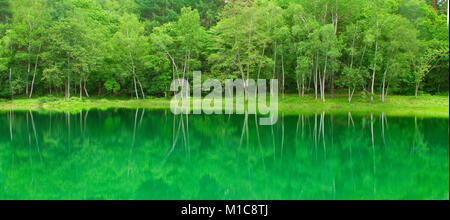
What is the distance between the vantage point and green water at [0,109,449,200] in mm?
8055

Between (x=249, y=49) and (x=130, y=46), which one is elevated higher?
(x=130, y=46)

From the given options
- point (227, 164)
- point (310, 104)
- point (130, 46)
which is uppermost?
point (130, 46)

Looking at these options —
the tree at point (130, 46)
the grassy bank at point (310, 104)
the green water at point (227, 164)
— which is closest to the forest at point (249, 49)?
the tree at point (130, 46)

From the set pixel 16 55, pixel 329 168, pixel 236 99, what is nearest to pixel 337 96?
pixel 236 99

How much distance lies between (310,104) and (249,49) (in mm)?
9113

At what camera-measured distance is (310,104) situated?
34.7 meters

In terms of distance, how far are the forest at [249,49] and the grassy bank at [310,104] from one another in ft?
4.78

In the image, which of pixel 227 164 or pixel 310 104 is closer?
pixel 227 164

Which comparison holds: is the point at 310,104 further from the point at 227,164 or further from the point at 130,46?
the point at 227,164

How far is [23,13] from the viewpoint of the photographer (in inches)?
1650

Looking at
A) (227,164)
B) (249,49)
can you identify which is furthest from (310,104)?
(227,164)

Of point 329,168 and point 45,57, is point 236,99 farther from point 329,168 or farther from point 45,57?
point 329,168

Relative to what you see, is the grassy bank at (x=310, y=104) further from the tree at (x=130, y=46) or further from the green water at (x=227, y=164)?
the green water at (x=227, y=164)

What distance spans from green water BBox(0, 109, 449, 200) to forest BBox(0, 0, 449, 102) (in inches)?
735
